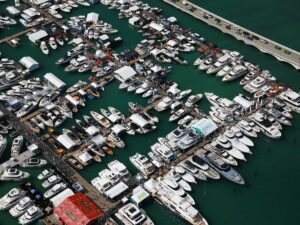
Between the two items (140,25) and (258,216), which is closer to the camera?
(258,216)

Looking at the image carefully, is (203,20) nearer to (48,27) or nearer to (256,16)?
(256,16)

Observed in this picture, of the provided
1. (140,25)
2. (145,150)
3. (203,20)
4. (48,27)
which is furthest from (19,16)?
(145,150)

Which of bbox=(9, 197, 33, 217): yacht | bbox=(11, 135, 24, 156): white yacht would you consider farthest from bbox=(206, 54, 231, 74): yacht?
bbox=(9, 197, 33, 217): yacht

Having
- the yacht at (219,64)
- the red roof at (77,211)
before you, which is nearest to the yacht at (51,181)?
the red roof at (77,211)

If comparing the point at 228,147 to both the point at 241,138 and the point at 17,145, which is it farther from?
the point at 17,145

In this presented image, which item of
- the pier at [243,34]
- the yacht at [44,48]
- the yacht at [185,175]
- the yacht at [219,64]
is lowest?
the yacht at [44,48]

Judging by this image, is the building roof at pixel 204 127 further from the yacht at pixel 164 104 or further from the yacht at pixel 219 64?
the yacht at pixel 219 64
